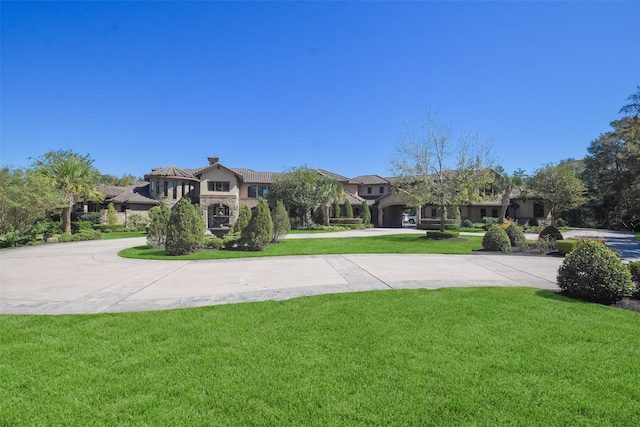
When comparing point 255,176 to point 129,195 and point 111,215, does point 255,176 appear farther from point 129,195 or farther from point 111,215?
point 111,215

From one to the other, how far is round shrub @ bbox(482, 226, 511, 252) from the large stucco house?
17.3 m

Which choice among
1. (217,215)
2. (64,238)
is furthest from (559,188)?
(64,238)

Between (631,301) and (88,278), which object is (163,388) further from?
(631,301)

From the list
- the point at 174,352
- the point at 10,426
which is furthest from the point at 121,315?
the point at 10,426

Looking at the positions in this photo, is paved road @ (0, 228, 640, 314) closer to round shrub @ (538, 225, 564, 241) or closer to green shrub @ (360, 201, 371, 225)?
round shrub @ (538, 225, 564, 241)

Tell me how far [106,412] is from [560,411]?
Answer: 424cm

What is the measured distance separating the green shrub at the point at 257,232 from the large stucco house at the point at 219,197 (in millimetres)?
19920

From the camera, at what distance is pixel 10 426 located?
9.44 feet

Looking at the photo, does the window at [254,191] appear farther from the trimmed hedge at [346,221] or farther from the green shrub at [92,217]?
the green shrub at [92,217]

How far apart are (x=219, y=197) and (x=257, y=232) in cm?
2481

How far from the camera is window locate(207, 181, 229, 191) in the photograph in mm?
39562

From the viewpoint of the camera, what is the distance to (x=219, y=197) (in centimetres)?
3953

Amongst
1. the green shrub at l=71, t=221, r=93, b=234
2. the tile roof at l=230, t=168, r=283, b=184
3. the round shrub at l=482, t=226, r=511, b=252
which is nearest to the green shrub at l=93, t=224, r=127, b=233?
the green shrub at l=71, t=221, r=93, b=234

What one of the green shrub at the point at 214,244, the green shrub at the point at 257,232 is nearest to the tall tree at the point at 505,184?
the green shrub at the point at 257,232
